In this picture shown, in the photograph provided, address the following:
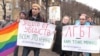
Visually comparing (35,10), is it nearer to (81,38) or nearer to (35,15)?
(35,15)

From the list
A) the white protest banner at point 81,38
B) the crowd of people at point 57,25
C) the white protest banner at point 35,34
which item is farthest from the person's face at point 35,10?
the white protest banner at point 81,38

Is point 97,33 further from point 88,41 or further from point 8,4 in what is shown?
point 8,4

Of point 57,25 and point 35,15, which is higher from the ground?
point 35,15

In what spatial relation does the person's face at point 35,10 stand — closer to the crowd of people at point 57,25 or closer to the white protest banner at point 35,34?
the crowd of people at point 57,25

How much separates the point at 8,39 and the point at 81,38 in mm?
2011

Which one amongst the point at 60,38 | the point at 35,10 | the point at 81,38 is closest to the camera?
the point at 35,10

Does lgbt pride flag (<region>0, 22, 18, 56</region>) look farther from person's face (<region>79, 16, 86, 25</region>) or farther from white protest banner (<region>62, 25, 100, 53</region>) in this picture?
person's face (<region>79, 16, 86, 25</region>)

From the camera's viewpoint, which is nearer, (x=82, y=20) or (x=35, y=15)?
(x=35, y=15)

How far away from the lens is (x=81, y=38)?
9.43 metres

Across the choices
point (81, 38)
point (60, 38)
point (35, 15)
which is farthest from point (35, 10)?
point (81, 38)

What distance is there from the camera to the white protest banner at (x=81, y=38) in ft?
30.7

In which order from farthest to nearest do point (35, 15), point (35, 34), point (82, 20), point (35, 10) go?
point (35, 34) < point (82, 20) < point (35, 15) < point (35, 10)

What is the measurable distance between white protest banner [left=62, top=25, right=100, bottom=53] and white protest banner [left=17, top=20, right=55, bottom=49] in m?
0.41

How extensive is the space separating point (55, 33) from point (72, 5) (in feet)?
138
